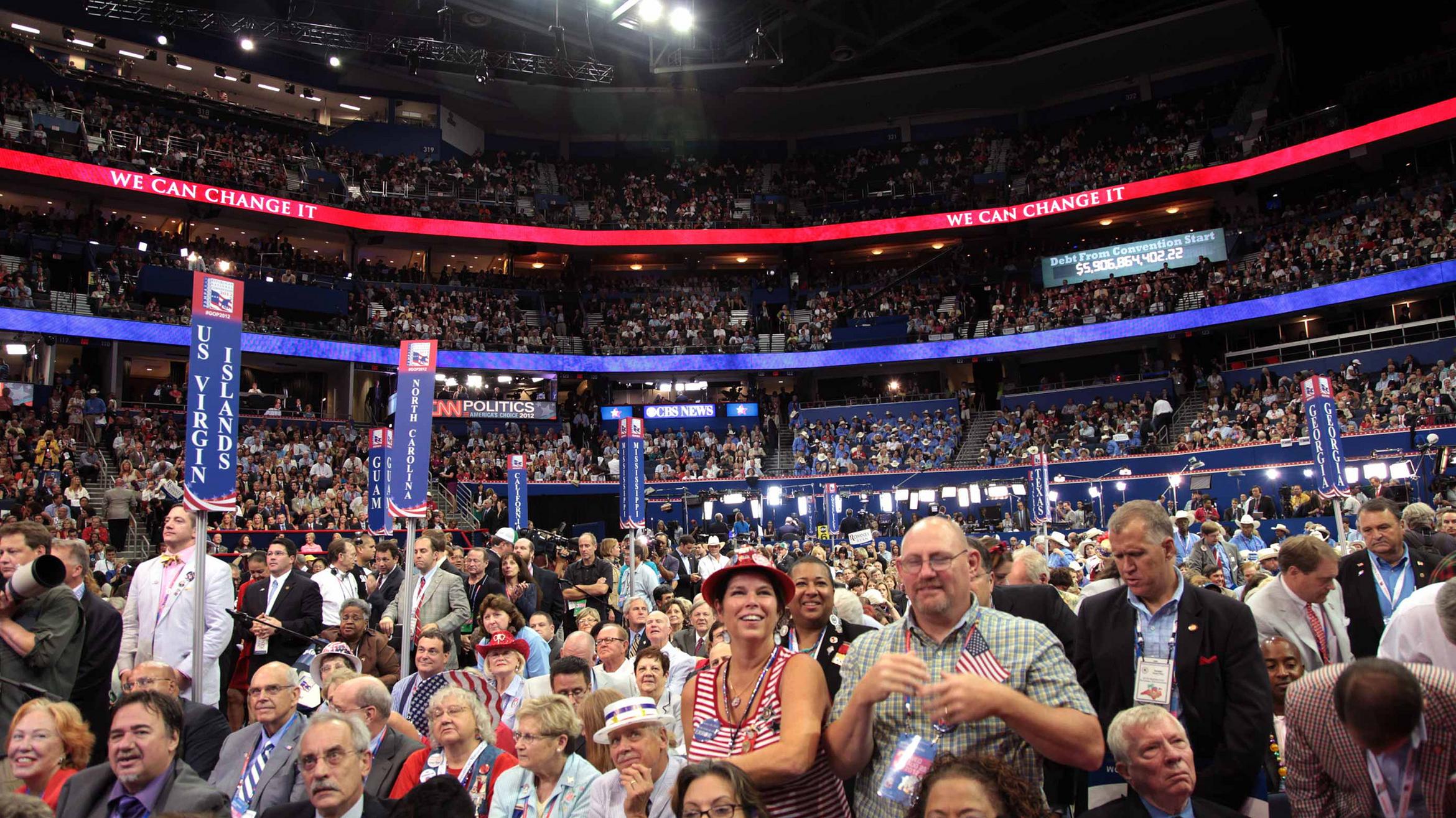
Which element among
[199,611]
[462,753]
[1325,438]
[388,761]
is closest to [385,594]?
[199,611]

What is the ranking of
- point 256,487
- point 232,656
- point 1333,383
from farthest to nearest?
1. point 1333,383
2. point 256,487
3. point 232,656

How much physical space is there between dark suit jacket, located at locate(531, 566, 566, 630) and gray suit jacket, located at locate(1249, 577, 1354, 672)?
6.28m

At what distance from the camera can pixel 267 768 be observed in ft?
15.3

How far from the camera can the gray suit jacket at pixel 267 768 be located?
4.59m

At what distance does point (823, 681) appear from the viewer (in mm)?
2770

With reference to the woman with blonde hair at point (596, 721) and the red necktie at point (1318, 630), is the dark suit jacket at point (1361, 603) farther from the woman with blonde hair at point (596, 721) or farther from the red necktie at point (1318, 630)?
the woman with blonde hair at point (596, 721)

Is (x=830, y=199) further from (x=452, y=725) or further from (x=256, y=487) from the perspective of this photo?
(x=452, y=725)

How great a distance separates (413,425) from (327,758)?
5.77 m

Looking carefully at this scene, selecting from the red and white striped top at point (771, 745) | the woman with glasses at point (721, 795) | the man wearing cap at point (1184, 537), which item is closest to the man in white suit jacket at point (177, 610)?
the red and white striped top at point (771, 745)

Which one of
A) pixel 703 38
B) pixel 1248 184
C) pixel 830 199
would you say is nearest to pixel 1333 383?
pixel 1248 184

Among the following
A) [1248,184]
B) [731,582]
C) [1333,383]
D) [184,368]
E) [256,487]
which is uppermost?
[1248,184]

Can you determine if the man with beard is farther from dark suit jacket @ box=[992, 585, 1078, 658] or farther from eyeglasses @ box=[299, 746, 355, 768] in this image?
dark suit jacket @ box=[992, 585, 1078, 658]

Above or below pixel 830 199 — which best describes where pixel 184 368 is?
below

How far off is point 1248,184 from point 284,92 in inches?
1413
